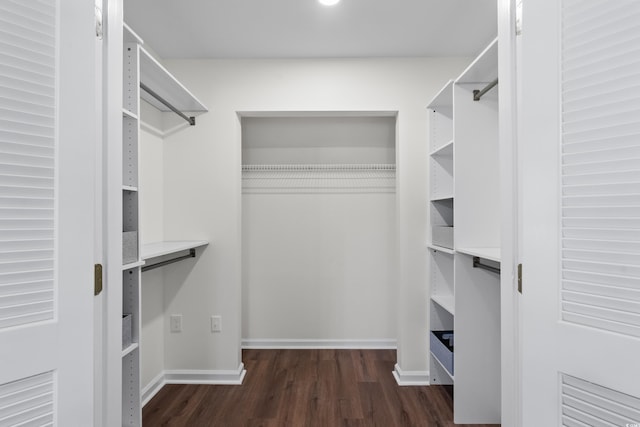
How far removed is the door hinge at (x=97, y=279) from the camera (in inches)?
44.5

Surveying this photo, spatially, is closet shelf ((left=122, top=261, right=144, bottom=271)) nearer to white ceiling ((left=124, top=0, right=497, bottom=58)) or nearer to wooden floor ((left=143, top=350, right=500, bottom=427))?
wooden floor ((left=143, top=350, right=500, bottom=427))

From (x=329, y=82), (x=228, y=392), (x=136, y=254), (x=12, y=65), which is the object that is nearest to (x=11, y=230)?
(x=12, y=65)

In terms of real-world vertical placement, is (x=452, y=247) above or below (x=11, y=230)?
below

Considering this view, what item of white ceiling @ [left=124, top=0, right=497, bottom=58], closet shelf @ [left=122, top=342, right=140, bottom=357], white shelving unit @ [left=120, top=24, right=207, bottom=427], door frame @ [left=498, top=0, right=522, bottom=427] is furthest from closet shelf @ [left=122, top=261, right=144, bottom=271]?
door frame @ [left=498, top=0, right=522, bottom=427]

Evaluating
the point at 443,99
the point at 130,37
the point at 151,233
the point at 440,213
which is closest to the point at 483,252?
the point at 440,213

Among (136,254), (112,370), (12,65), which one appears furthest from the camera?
(136,254)

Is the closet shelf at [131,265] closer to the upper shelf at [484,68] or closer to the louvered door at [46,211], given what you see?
the louvered door at [46,211]

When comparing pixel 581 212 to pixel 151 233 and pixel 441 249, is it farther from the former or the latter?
pixel 151 233

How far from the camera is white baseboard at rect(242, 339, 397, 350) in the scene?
3277 millimetres

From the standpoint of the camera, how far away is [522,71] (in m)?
1.12

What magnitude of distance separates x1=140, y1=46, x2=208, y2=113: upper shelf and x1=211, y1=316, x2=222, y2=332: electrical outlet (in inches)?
62.5

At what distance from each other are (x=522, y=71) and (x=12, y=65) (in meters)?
1.42

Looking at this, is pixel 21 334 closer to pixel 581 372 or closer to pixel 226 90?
pixel 581 372

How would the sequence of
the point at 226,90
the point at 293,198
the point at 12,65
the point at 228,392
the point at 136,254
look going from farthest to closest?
the point at 293,198
the point at 226,90
the point at 228,392
the point at 136,254
the point at 12,65
